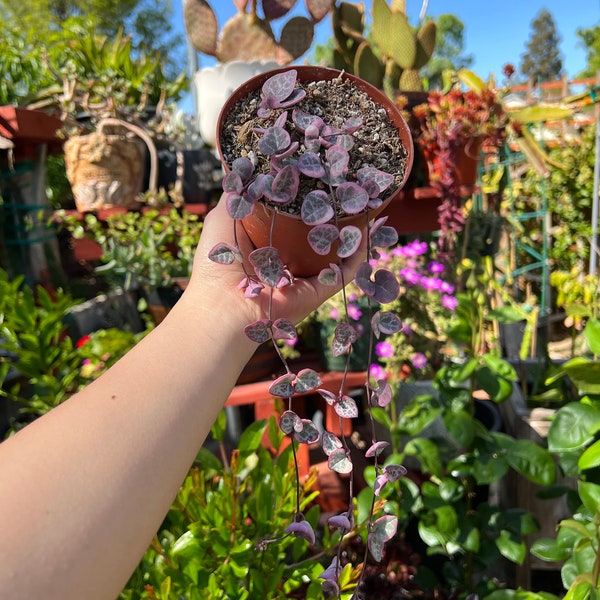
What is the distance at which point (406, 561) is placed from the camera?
4.04ft

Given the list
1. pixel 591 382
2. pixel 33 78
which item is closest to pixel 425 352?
pixel 591 382

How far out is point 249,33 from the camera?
1.68 meters

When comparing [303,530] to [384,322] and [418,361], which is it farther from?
[418,361]

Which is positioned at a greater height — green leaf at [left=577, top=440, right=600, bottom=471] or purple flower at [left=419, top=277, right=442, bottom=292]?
purple flower at [left=419, top=277, right=442, bottom=292]

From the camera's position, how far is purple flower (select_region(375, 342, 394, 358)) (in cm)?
138

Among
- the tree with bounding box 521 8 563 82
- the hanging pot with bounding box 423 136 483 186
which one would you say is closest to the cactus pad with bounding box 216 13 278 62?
the hanging pot with bounding box 423 136 483 186

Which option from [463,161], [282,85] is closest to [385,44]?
[463,161]

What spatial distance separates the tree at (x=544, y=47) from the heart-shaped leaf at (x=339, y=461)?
4065 centimetres

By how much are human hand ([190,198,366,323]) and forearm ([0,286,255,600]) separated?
88 mm

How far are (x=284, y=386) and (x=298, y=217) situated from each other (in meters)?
0.18

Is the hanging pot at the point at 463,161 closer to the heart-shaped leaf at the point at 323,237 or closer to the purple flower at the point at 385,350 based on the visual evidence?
the purple flower at the point at 385,350

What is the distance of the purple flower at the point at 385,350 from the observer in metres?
1.38

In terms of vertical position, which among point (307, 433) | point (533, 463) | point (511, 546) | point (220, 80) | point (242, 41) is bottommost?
point (511, 546)

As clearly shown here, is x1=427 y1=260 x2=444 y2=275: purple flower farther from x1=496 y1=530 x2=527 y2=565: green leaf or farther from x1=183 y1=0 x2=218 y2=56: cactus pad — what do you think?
x1=183 y1=0 x2=218 y2=56: cactus pad
